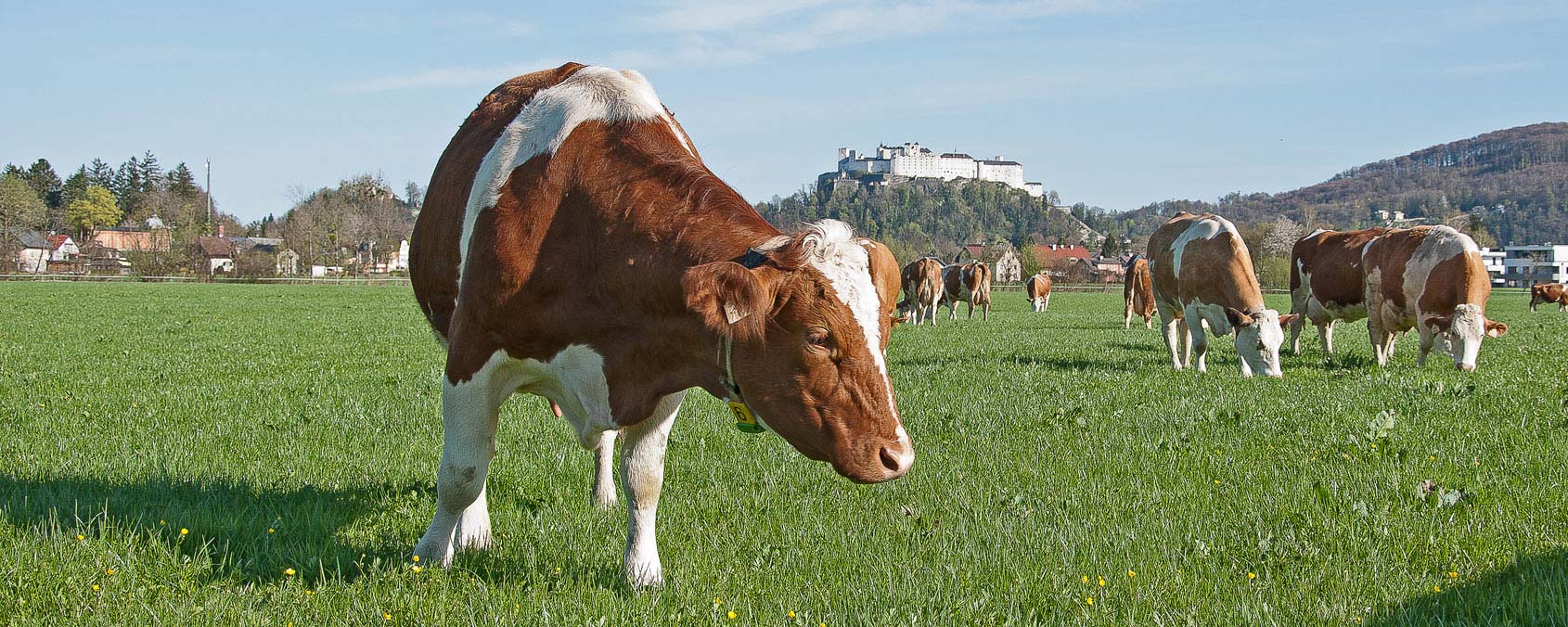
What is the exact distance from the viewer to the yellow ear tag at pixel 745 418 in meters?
3.61

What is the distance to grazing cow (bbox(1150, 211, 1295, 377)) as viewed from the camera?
1260 cm

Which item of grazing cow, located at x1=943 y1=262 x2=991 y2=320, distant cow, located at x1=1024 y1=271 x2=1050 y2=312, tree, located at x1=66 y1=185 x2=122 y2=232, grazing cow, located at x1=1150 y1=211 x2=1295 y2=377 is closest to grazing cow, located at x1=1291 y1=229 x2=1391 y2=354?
grazing cow, located at x1=1150 y1=211 x2=1295 y2=377

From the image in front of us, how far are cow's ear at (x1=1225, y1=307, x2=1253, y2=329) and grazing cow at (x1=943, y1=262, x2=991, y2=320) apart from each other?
66.7 feet

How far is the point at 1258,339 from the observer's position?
1259 cm

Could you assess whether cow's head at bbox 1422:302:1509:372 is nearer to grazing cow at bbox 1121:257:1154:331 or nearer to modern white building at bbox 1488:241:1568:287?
grazing cow at bbox 1121:257:1154:331

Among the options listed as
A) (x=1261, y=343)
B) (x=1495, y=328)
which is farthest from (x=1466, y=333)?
(x=1261, y=343)

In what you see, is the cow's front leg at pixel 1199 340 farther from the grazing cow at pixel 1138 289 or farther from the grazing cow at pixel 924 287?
the grazing cow at pixel 924 287

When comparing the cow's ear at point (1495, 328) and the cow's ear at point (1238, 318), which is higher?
the cow's ear at point (1238, 318)

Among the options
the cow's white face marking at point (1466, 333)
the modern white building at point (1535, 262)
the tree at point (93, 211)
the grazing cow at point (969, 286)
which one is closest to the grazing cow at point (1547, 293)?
the grazing cow at point (969, 286)

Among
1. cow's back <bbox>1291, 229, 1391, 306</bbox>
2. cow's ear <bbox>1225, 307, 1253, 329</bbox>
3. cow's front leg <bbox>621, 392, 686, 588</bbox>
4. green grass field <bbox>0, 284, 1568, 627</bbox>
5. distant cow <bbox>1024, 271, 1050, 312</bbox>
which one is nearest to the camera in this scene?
green grass field <bbox>0, 284, 1568, 627</bbox>

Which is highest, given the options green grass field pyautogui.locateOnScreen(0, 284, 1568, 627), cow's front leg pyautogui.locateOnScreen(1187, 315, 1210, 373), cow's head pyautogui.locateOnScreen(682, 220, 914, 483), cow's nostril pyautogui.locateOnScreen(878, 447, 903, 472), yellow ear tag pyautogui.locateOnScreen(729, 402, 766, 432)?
cow's head pyautogui.locateOnScreen(682, 220, 914, 483)

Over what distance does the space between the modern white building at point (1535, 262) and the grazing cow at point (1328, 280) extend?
149 m

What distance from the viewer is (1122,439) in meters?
7.46

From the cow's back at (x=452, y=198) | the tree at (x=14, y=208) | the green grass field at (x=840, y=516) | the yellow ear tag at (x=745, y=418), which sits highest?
the tree at (x=14, y=208)
